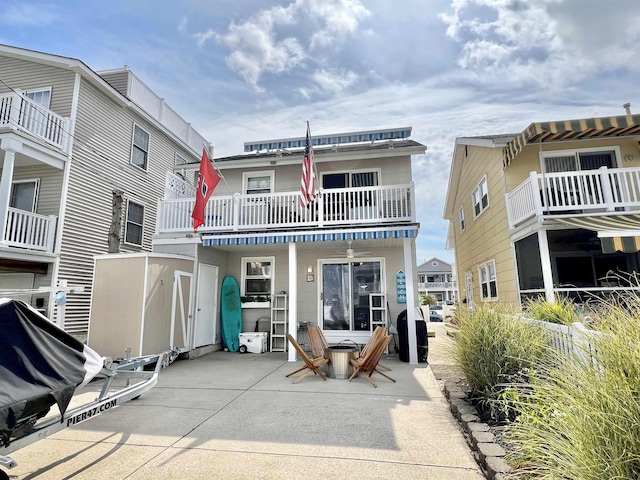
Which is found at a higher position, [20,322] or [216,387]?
[20,322]

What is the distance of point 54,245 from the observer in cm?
940

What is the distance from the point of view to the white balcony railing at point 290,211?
8961 mm

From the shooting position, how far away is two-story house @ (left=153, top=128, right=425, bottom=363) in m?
9.04

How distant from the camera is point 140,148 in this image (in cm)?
1304

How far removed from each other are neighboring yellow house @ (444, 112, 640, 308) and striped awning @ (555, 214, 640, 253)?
0.6 inches

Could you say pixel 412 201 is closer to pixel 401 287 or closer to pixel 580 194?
pixel 401 287

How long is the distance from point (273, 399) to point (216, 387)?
4.60ft

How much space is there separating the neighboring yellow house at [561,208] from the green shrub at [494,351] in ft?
7.18

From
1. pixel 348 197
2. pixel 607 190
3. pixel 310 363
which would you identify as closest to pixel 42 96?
pixel 348 197

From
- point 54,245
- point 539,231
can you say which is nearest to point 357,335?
point 539,231

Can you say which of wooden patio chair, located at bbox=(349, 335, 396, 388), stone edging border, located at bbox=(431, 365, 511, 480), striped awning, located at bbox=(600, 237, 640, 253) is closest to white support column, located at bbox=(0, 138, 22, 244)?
wooden patio chair, located at bbox=(349, 335, 396, 388)

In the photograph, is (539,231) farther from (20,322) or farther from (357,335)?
(20,322)

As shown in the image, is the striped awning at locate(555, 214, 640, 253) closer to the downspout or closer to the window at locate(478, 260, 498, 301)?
the window at locate(478, 260, 498, 301)

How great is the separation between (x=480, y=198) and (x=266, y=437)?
455 inches
